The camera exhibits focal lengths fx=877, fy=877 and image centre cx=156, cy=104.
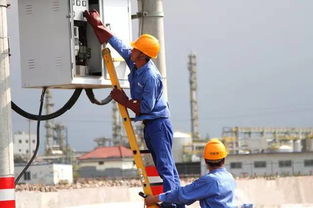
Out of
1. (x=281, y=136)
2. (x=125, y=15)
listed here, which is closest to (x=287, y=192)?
(x=125, y=15)

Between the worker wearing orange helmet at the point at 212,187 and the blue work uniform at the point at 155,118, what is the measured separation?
0.81 m

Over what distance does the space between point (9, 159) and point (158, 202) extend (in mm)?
1695

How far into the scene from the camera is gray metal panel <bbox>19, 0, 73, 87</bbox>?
9641 mm

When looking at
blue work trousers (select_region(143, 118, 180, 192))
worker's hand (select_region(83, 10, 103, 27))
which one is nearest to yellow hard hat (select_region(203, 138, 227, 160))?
blue work trousers (select_region(143, 118, 180, 192))

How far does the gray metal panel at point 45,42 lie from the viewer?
31.6 ft

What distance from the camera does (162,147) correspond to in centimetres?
855

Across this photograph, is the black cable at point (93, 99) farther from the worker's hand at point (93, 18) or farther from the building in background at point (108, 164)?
the building in background at point (108, 164)

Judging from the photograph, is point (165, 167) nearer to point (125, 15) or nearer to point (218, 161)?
point (218, 161)

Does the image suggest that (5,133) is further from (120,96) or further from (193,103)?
(193,103)

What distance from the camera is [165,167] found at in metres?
8.53

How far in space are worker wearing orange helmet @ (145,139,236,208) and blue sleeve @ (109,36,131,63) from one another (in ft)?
5.69

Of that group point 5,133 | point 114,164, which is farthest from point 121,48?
point 114,164

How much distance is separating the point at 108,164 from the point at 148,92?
90264 millimetres

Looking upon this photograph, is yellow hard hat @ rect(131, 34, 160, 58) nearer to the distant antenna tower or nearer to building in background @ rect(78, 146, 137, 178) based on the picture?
building in background @ rect(78, 146, 137, 178)
